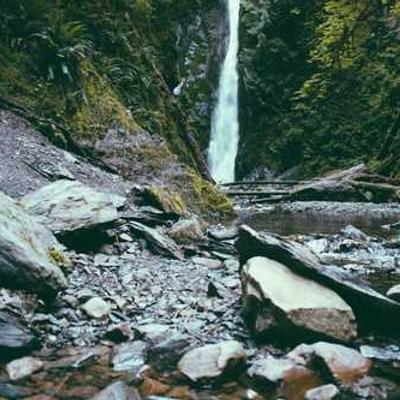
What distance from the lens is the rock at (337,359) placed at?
13.9 ft

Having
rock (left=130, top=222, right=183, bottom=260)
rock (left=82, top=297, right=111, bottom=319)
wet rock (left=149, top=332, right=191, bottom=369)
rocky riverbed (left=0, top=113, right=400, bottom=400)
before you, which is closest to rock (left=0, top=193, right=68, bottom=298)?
rocky riverbed (left=0, top=113, right=400, bottom=400)

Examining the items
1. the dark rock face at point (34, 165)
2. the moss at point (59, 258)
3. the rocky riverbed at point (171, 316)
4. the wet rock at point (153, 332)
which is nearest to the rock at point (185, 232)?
the rocky riverbed at point (171, 316)

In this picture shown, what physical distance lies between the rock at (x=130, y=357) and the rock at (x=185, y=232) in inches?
162

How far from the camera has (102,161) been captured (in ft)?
42.6

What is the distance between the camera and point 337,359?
172 inches

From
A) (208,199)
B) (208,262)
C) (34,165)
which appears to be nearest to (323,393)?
(208,262)

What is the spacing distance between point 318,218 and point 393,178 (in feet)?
19.4

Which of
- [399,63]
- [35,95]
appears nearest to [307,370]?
[35,95]

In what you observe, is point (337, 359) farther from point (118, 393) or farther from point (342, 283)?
point (118, 393)

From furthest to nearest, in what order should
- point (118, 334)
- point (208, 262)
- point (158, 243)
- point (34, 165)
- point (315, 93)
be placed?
point (315, 93) < point (34, 165) < point (158, 243) < point (208, 262) < point (118, 334)

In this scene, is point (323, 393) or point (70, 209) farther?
point (70, 209)

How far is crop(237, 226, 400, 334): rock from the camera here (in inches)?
204

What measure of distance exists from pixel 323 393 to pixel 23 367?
83.6 inches

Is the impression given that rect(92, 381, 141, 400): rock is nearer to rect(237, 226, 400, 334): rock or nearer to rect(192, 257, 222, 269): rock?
rect(237, 226, 400, 334): rock
